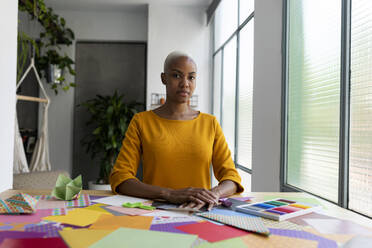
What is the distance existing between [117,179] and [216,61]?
3683mm

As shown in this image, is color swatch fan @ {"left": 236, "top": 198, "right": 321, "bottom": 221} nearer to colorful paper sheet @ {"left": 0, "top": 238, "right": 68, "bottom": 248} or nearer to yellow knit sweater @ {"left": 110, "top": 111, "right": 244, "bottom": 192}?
yellow knit sweater @ {"left": 110, "top": 111, "right": 244, "bottom": 192}

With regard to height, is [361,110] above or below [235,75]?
below

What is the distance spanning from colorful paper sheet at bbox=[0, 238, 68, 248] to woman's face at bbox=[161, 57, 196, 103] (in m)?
0.88

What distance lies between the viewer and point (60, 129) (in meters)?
5.25

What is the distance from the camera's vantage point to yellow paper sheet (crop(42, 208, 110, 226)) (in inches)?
36.3

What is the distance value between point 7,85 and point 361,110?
1830 millimetres

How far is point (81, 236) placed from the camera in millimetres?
804

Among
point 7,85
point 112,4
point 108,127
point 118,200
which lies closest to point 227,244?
point 118,200

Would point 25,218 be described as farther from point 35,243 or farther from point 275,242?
point 275,242

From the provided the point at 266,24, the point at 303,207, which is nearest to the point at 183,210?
the point at 303,207

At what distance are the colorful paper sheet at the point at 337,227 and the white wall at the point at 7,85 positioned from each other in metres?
1.59

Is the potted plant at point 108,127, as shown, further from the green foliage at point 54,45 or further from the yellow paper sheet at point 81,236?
the yellow paper sheet at point 81,236

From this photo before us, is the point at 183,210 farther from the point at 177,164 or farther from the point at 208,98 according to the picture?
the point at 208,98

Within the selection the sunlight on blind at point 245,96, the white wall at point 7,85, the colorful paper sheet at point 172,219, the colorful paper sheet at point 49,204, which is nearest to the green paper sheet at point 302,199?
the colorful paper sheet at point 172,219
